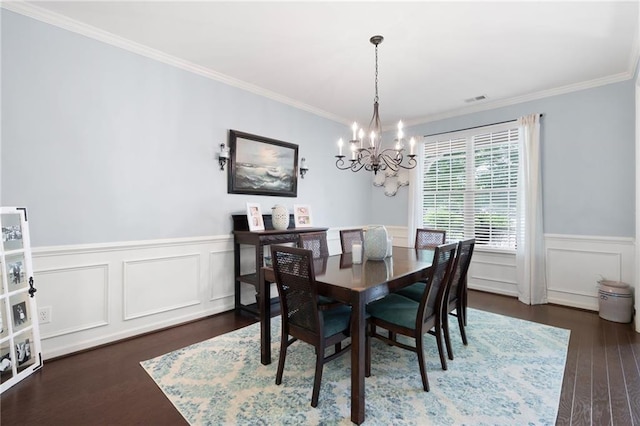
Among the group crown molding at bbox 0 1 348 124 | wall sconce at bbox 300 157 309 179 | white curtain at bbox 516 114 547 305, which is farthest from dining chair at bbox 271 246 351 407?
white curtain at bbox 516 114 547 305

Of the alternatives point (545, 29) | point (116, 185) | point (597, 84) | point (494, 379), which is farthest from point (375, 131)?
point (597, 84)

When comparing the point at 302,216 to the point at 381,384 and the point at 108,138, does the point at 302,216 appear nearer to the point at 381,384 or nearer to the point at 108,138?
Result: the point at 108,138

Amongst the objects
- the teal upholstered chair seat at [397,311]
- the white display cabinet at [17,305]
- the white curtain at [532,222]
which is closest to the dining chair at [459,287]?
the teal upholstered chair seat at [397,311]

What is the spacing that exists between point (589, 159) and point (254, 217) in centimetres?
405

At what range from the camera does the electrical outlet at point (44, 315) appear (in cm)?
238

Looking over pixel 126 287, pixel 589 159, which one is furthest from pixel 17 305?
pixel 589 159

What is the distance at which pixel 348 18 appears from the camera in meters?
2.38

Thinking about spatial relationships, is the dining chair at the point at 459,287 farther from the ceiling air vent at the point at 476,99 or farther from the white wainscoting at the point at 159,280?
the ceiling air vent at the point at 476,99

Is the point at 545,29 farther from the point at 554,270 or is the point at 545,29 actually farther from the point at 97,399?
the point at 97,399

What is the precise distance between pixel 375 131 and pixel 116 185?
93.8 inches

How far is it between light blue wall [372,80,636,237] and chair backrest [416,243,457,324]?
255 cm

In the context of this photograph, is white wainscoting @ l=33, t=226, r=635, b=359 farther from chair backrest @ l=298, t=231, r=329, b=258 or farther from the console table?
chair backrest @ l=298, t=231, r=329, b=258

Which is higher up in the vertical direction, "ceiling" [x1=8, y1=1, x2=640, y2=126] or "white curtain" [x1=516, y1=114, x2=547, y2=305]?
"ceiling" [x1=8, y1=1, x2=640, y2=126]

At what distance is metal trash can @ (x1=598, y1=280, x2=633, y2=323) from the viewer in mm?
3154
